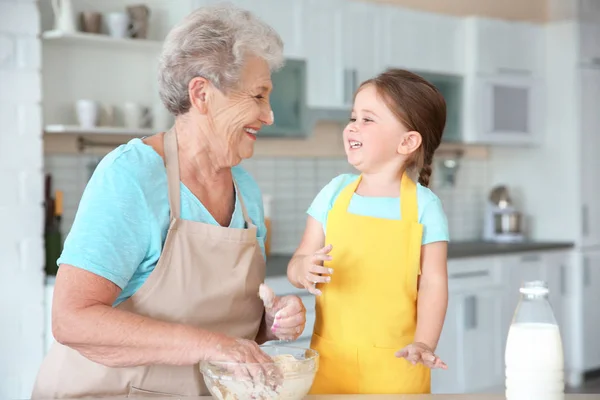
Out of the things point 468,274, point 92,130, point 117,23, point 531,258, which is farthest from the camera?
point 531,258

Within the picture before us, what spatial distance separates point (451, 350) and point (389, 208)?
2.81 m

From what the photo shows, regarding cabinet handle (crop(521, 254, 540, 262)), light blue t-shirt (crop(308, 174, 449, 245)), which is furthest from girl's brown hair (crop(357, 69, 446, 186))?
cabinet handle (crop(521, 254, 540, 262))

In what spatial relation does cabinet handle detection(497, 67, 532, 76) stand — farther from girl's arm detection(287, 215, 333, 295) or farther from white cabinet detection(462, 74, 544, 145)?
girl's arm detection(287, 215, 333, 295)

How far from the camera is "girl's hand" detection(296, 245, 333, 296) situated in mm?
1751

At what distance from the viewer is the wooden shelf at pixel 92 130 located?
3582 mm

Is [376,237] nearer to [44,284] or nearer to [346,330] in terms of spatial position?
[346,330]

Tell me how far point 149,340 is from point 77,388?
0.90 ft

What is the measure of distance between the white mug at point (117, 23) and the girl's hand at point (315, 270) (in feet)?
7.32

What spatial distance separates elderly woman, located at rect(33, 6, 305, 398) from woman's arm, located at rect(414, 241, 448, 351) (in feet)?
1.00

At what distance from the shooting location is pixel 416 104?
2008mm

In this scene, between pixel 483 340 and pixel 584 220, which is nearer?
pixel 483 340

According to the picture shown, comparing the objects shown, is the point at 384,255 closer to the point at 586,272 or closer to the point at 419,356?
the point at 419,356

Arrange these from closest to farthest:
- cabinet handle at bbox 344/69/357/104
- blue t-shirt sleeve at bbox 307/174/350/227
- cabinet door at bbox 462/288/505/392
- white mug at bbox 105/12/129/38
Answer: blue t-shirt sleeve at bbox 307/174/350/227
white mug at bbox 105/12/129/38
cabinet handle at bbox 344/69/357/104
cabinet door at bbox 462/288/505/392

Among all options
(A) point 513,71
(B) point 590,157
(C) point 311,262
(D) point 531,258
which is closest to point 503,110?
(A) point 513,71
